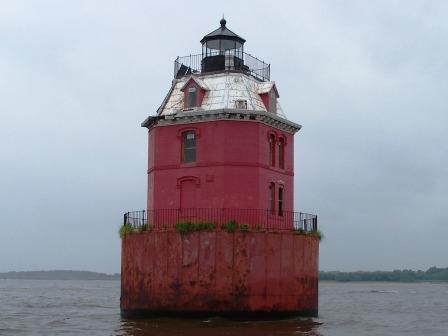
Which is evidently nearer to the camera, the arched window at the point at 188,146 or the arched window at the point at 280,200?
the arched window at the point at 188,146

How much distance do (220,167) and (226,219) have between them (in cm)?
224

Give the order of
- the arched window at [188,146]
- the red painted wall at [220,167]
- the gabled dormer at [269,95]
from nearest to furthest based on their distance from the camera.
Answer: the red painted wall at [220,167]
the arched window at [188,146]
the gabled dormer at [269,95]

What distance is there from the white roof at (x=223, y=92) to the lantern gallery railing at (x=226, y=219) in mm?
4550

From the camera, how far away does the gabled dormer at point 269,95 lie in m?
35.8

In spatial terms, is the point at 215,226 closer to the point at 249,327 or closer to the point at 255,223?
the point at 255,223

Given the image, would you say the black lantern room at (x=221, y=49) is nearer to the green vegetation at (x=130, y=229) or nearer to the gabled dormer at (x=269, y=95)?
the gabled dormer at (x=269, y=95)

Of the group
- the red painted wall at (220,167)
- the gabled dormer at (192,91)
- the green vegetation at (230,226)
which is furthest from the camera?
the gabled dormer at (192,91)

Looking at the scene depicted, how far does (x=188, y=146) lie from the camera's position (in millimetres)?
34719

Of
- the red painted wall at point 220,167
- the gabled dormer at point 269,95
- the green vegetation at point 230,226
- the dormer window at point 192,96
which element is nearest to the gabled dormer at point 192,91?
the dormer window at point 192,96

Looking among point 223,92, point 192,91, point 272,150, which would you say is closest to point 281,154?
point 272,150

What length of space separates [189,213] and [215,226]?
1.98 metres

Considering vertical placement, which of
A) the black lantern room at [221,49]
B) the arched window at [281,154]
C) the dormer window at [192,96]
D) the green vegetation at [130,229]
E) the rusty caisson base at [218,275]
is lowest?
the rusty caisson base at [218,275]

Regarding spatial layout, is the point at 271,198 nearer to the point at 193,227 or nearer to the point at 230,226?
the point at 230,226

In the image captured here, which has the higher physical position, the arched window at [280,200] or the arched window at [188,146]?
the arched window at [188,146]
